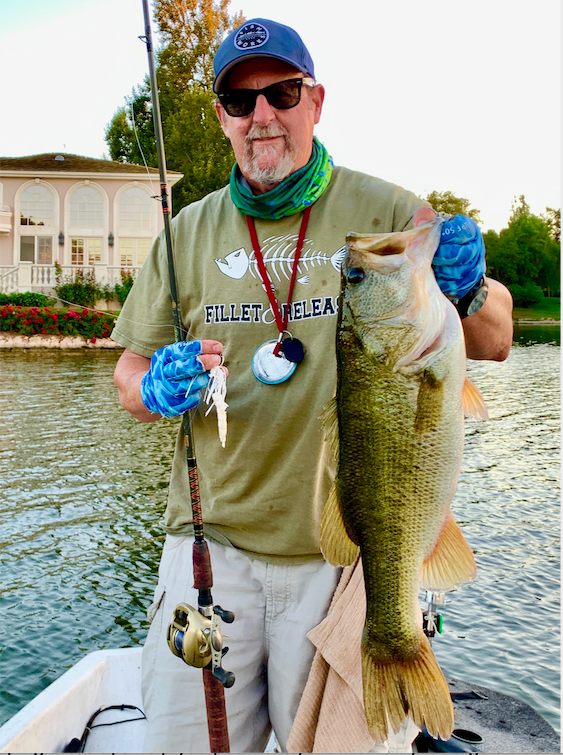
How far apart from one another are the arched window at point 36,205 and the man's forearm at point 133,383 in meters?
31.8

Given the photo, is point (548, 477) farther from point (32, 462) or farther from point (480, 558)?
point (32, 462)

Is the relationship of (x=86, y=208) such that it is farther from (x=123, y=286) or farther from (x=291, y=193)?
(x=291, y=193)

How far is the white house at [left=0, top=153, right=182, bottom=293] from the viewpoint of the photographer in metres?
31.8

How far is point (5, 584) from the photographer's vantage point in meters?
7.30

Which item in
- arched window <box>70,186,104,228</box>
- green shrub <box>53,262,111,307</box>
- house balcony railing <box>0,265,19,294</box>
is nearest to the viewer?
green shrub <box>53,262,111,307</box>

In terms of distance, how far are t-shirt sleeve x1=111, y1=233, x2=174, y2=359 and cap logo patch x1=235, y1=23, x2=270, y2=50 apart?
0.79 meters

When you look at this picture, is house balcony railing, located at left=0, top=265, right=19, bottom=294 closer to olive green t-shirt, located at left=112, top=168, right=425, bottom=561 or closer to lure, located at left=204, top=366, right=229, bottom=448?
olive green t-shirt, located at left=112, top=168, right=425, bottom=561

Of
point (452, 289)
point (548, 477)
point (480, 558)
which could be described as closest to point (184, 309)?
point (452, 289)

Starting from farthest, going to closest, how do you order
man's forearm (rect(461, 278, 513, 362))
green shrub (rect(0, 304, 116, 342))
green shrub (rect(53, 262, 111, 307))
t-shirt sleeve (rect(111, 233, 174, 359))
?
green shrub (rect(53, 262, 111, 307)) → green shrub (rect(0, 304, 116, 342)) → t-shirt sleeve (rect(111, 233, 174, 359)) → man's forearm (rect(461, 278, 513, 362))

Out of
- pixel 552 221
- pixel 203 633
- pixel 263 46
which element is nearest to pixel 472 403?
pixel 203 633

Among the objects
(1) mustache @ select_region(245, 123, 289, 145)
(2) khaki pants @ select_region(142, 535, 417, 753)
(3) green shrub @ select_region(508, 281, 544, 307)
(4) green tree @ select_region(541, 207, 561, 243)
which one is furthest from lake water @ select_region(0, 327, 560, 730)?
(4) green tree @ select_region(541, 207, 561, 243)

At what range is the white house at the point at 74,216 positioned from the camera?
31750 millimetres

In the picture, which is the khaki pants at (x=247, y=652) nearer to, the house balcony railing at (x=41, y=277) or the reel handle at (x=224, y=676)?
the reel handle at (x=224, y=676)

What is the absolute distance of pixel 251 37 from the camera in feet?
8.95
